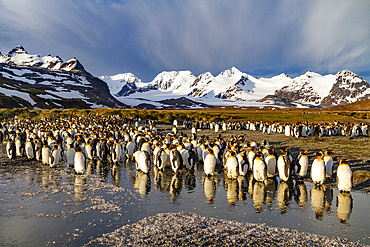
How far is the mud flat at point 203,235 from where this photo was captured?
503 cm

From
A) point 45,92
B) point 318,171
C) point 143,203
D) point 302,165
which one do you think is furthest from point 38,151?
point 45,92

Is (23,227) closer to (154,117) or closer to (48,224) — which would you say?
(48,224)

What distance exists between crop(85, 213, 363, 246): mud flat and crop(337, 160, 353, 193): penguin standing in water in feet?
9.61

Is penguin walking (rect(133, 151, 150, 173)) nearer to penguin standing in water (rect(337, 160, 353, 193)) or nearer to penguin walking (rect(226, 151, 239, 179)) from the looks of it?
penguin walking (rect(226, 151, 239, 179))

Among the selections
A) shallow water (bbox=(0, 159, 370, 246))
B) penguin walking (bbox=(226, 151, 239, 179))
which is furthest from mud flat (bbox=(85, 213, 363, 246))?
penguin walking (bbox=(226, 151, 239, 179))

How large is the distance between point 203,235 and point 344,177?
4910 mm

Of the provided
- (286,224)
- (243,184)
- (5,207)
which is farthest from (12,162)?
(286,224)

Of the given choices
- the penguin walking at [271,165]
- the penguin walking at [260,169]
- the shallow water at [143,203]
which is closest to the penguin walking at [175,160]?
the shallow water at [143,203]

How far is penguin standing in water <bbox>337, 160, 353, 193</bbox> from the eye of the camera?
24.6 feet

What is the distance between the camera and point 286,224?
5859 millimetres

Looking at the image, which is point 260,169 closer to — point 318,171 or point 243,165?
point 243,165

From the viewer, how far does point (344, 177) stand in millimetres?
7547

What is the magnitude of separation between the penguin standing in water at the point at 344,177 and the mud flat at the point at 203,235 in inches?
115

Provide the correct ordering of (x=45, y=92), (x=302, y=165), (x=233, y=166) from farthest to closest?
(x=45, y=92)
(x=302, y=165)
(x=233, y=166)
